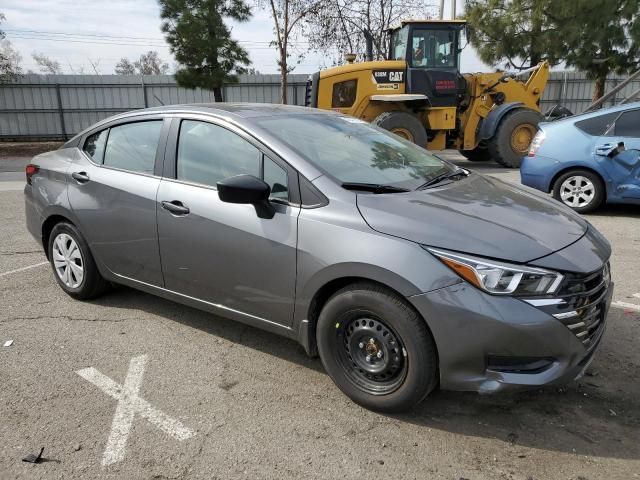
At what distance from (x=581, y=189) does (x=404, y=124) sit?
5.57 meters

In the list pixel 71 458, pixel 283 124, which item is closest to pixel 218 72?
pixel 283 124

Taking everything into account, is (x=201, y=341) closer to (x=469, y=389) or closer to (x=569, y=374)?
(x=469, y=389)

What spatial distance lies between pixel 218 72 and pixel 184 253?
661 inches

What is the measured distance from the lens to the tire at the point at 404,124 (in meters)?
11.9

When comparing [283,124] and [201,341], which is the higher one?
[283,124]

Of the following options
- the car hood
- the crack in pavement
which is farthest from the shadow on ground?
the crack in pavement

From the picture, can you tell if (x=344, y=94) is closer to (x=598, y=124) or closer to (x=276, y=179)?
(x=598, y=124)

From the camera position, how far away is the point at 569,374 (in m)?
2.50

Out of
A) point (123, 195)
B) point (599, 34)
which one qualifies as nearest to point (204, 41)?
point (599, 34)

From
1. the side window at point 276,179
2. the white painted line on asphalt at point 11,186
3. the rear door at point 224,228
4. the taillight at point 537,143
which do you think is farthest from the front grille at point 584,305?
the white painted line on asphalt at point 11,186

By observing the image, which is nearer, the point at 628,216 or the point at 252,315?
the point at 252,315

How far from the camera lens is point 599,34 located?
1759 cm

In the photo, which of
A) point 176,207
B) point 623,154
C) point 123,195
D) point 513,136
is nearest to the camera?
point 176,207

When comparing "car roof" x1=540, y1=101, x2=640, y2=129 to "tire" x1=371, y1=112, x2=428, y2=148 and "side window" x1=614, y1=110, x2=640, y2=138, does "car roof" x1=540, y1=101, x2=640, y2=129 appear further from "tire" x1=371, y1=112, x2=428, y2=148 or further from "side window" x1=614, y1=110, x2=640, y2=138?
"tire" x1=371, y1=112, x2=428, y2=148
